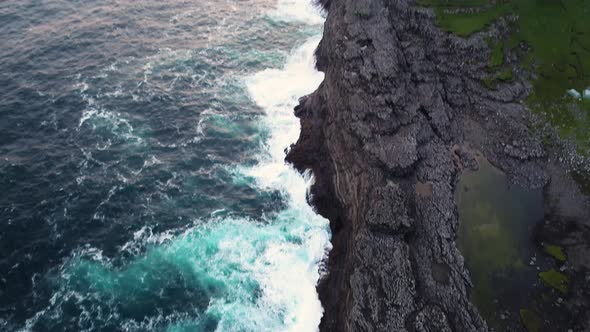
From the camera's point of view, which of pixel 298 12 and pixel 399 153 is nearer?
pixel 399 153

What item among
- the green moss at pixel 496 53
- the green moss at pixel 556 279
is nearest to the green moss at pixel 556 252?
the green moss at pixel 556 279

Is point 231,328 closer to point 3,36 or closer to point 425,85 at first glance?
point 425,85

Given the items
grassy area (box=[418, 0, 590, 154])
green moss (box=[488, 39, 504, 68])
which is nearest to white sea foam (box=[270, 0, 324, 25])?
grassy area (box=[418, 0, 590, 154])

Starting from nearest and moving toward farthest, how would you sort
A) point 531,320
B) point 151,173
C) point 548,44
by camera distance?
point 531,320
point 151,173
point 548,44

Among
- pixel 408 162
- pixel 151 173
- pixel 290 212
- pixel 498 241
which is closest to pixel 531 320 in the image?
pixel 498 241

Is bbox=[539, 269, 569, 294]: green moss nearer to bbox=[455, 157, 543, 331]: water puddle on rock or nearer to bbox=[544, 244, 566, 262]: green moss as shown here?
bbox=[455, 157, 543, 331]: water puddle on rock

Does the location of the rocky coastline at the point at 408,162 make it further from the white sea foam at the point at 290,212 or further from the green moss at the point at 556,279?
the white sea foam at the point at 290,212

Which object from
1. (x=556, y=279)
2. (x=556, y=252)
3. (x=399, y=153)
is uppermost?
(x=399, y=153)

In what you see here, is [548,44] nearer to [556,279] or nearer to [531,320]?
[556,279]
